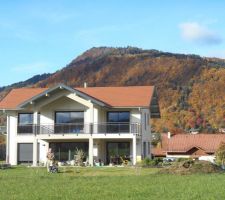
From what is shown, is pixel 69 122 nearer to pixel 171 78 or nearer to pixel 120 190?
pixel 120 190

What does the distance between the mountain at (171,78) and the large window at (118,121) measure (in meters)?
32.9

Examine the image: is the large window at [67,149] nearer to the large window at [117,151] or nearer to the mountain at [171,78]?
the large window at [117,151]

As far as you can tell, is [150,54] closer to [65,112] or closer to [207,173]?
[65,112]

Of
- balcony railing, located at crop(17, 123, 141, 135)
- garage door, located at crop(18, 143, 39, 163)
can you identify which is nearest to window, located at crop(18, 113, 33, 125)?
balcony railing, located at crop(17, 123, 141, 135)

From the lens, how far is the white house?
37844mm

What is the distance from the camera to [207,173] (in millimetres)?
24922

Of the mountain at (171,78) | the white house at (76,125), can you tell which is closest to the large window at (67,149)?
the white house at (76,125)

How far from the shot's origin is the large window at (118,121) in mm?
38250

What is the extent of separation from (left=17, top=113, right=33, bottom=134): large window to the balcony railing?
0.97 meters

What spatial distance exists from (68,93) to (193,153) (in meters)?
19.4

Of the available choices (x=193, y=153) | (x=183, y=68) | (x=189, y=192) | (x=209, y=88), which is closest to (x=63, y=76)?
(x=183, y=68)

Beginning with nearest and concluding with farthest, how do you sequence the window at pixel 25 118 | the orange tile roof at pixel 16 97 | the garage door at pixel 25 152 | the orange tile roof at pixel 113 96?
the orange tile roof at pixel 113 96
the garage door at pixel 25 152
the window at pixel 25 118
the orange tile roof at pixel 16 97

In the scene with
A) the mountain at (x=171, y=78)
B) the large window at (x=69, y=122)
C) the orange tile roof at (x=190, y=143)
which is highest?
the mountain at (x=171, y=78)

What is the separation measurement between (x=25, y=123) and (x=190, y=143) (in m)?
20.6
